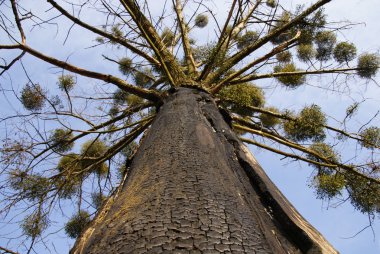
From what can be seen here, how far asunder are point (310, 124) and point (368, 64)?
1.17 m

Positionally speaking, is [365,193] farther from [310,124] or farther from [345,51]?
[345,51]

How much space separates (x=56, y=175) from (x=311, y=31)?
3.24m

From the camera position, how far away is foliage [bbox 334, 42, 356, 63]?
5.67 m

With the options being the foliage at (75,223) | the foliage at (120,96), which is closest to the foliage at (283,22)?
the foliage at (120,96)

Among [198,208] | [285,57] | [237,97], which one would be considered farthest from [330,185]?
[198,208]

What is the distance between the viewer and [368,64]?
5246mm

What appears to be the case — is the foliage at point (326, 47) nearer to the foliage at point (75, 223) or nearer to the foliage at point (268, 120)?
the foliage at point (268, 120)

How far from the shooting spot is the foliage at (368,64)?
5.18m

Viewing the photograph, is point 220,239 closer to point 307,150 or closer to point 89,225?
point 89,225

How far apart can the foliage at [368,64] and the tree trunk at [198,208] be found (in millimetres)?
3950

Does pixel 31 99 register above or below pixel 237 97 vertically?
above

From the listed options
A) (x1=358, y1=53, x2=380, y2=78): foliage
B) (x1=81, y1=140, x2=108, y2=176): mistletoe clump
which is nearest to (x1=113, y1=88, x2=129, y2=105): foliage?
(x1=81, y1=140, x2=108, y2=176): mistletoe clump

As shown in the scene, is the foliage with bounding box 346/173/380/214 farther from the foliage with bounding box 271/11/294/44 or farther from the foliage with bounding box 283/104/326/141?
the foliage with bounding box 271/11/294/44

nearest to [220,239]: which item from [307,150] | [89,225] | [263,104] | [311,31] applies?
[89,225]
